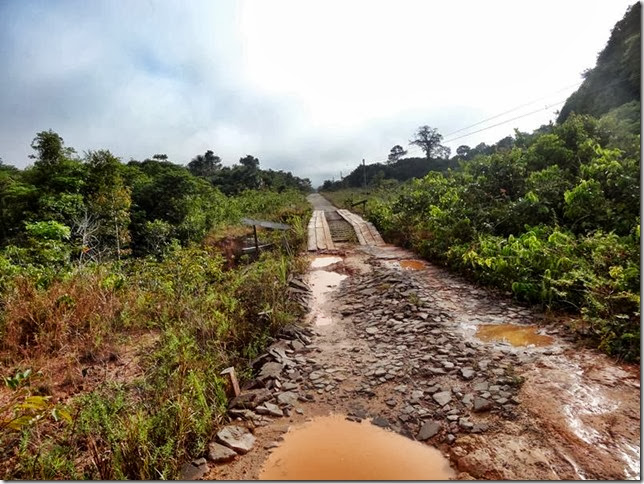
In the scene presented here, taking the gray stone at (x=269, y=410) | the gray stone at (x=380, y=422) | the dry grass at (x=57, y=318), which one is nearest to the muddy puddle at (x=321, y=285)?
the gray stone at (x=269, y=410)

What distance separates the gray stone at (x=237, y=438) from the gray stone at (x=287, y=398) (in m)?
0.48

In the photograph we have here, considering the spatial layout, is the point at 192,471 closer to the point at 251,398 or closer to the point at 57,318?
the point at 251,398

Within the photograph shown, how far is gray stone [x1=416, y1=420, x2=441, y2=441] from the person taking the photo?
263 cm

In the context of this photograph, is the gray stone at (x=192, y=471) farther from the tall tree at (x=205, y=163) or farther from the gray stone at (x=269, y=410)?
the tall tree at (x=205, y=163)

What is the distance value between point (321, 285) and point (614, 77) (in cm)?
1613

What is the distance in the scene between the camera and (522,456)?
7.37 feet

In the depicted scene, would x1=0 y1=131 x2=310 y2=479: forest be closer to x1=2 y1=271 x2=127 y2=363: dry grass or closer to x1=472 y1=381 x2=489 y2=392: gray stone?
x1=2 y1=271 x2=127 y2=363: dry grass

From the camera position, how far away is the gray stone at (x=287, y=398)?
325cm

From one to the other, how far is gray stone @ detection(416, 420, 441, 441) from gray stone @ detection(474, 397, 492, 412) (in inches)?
14.4

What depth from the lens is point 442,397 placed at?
3020 millimetres

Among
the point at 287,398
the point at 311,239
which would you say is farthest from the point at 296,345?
the point at 311,239

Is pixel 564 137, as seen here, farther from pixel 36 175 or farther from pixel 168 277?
pixel 36 175

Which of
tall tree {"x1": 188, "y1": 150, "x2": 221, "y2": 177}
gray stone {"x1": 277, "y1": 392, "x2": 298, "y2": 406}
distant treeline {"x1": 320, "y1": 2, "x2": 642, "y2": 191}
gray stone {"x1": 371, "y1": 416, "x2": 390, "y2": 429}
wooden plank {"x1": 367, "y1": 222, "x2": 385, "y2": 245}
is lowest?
gray stone {"x1": 371, "y1": 416, "x2": 390, "y2": 429}

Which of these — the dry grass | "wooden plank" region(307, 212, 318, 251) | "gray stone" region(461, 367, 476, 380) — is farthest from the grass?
"wooden plank" region(307, 212, 318, 251)
